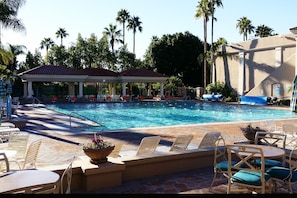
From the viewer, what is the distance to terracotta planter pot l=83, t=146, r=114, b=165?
18.1 ft

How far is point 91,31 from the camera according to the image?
155 ft

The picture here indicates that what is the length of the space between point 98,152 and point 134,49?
4877cm

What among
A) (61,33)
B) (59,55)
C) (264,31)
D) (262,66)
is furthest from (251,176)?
(61,33)

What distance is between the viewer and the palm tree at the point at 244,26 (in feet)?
168

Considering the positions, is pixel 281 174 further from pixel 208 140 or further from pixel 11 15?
pixel 11 15

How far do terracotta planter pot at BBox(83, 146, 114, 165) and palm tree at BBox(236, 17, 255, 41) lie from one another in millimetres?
50469

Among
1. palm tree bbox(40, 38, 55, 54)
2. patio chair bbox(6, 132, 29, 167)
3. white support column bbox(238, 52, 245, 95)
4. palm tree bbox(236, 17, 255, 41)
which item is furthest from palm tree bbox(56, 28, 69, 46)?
patio chair bbox(6, 132, 29, 167)

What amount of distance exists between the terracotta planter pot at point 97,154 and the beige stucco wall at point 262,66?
94.3 feet

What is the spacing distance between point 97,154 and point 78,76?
100 ft

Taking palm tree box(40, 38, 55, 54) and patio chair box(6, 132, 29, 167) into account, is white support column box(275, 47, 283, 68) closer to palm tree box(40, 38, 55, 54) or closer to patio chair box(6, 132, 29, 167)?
patio chair box(6, 132, 29, 167)

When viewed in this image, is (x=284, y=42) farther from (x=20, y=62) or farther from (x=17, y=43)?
(x=20, y=62)

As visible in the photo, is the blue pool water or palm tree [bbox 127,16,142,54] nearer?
the blue pool water

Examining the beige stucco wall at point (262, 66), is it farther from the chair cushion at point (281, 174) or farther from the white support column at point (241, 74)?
the chair cushion at point (281, 174)

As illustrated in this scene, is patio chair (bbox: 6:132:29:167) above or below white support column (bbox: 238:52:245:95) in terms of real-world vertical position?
below
